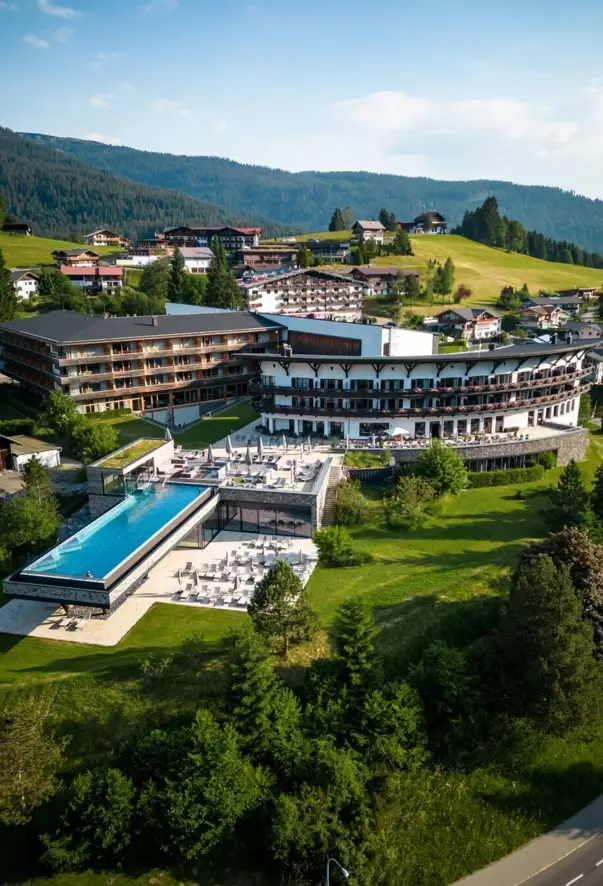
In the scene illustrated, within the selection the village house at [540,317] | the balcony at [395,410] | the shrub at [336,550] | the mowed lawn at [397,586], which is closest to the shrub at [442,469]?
the mowed lawn at [397,586]

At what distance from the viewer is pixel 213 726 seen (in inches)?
1016

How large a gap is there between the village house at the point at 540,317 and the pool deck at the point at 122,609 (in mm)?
93686

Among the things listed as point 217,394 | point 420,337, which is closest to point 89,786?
point 420,337

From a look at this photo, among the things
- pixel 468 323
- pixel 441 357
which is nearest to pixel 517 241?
pixel 468 323

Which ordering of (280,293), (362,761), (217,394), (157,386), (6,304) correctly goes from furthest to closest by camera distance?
(280,293) < (6,304) < (217,394) < (157,386) < (362,761)

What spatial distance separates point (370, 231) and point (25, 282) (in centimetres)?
9558

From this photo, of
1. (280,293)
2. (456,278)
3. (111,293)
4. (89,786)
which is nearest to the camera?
(89,786)

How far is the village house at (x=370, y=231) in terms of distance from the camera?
170000 millimetres

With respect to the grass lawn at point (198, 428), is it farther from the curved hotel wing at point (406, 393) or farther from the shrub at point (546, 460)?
the shrub at point (546, 460)

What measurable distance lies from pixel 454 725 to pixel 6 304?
79103mm

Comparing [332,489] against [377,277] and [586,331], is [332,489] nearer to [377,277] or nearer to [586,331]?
[586,331]

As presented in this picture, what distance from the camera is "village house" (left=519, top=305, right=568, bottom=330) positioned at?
396ft

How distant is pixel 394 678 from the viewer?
1228 inches

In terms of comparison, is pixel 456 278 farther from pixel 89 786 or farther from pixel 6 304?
pixel 89 786
